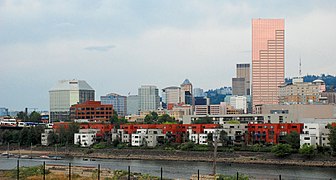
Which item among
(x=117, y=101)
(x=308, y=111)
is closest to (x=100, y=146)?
(x=308, y=111)

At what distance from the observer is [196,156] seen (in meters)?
31.5

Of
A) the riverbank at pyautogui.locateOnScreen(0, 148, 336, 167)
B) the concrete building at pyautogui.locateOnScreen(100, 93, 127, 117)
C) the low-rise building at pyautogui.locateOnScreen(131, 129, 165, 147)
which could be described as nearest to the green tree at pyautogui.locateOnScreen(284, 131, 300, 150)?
the riverbank at pyautogui.locateOnScreen(0, 148, 336, 167)

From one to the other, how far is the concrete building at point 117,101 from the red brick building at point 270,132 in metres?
88.4

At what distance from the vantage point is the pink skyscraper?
9319 cm

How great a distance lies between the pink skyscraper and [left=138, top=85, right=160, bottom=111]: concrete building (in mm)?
31305

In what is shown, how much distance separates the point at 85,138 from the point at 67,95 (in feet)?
148

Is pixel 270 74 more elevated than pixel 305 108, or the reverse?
pixel 270 74

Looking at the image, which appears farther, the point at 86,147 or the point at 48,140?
the point at 48,140

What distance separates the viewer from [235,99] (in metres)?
108

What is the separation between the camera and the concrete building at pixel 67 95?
3243 inches

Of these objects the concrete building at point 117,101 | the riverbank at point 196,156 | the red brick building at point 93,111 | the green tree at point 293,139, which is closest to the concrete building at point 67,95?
the red brick building at point 93,111

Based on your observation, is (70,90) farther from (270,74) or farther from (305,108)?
(305,108)

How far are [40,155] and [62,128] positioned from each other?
5.09 metres

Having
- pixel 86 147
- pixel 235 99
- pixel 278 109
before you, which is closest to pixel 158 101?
pixel 235 99
